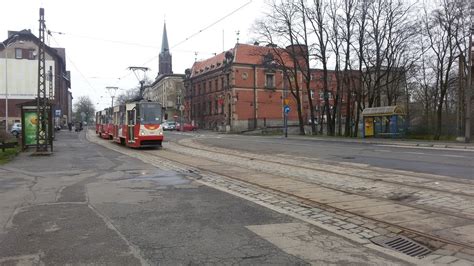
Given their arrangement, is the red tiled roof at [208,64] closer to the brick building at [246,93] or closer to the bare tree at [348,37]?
the brick building at [246,93]

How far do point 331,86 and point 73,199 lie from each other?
50611mm

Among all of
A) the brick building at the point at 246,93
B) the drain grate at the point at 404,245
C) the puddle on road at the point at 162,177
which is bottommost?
the drain grate at the point at 404,245

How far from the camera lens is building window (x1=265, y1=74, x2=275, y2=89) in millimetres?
86375

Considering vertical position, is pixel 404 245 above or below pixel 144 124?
below

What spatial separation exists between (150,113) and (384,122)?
74.6 ft

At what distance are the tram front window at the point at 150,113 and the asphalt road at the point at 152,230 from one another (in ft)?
53.6

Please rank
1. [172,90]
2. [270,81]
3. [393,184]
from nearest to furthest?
[393,184]
[270,81]
[172,90]

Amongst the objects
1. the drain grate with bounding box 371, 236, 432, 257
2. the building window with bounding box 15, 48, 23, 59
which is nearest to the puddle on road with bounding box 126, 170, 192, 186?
the drain grate with bounding box 371, 236, 432, 257

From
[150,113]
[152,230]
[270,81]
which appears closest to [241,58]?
[270,81]

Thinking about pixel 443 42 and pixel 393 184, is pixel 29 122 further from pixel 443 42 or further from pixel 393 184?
pixel 443 42

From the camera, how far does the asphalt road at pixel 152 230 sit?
19.2 feet

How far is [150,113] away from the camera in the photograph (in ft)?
94.4

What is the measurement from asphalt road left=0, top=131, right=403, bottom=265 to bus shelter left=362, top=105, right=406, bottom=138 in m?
31.1

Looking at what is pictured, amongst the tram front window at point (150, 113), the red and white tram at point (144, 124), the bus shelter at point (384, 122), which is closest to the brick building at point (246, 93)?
the bus shelter at point (384, 122)
